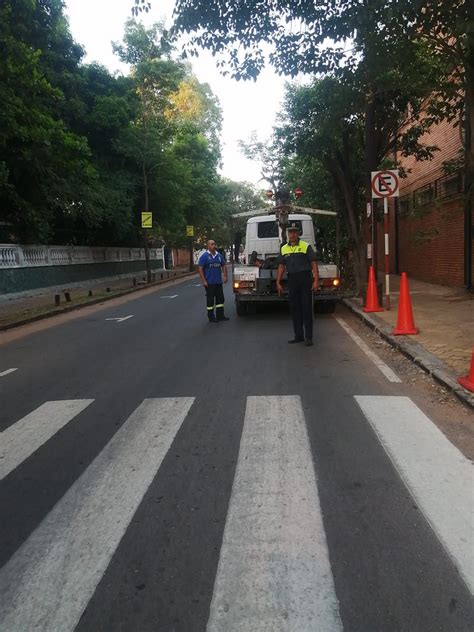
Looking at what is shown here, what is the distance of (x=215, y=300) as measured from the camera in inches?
486

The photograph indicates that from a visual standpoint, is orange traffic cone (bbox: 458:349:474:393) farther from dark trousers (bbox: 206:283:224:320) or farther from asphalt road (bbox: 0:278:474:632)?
dark trousers (bbox: 206:283:224:320)

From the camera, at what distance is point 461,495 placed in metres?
3.55

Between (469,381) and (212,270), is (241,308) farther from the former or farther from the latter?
(469,381)

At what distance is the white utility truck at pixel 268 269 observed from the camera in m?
12.2

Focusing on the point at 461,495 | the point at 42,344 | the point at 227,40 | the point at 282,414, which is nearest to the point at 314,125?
the point at 227,40

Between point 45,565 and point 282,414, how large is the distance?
2.79 metres

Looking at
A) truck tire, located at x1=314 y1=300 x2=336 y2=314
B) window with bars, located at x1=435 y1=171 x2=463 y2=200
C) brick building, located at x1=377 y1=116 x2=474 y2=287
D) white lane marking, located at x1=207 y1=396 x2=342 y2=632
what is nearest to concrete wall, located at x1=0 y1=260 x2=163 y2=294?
truck tire, located at x1=314 y1=300 x2=336 y2=314

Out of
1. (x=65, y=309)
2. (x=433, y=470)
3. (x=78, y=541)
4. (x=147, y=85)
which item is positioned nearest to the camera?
(x=78, y=541)

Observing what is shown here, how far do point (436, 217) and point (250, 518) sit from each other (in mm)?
17146

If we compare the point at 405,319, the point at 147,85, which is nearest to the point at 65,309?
the point at 405,319

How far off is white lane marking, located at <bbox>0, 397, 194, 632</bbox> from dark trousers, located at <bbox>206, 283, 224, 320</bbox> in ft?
24.0

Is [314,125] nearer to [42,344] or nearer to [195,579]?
[42,344]

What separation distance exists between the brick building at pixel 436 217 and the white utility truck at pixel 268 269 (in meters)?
3.05

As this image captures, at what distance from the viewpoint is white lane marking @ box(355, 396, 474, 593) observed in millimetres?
3064
